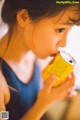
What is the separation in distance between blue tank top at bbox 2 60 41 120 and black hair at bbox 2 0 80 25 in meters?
0.20

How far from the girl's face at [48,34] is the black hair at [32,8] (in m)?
0.03

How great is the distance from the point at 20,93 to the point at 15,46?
0.66 feet

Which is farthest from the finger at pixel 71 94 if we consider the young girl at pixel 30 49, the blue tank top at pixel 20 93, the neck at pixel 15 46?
the neck at pixel 15 46

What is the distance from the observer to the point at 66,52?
1247mm

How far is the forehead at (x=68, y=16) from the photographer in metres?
1.24

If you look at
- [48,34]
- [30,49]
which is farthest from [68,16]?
[30,49]

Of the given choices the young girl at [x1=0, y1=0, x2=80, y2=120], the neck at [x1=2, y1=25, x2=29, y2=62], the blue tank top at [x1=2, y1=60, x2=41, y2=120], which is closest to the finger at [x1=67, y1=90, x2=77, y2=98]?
the young girl at [x1=0, y1=0, x2=80, y2=120]

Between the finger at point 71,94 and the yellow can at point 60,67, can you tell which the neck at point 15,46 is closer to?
the yellow can at point 60,67

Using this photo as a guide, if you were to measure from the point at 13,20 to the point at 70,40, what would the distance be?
258mm

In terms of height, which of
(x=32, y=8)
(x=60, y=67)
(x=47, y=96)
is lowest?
(x=47, y=96)

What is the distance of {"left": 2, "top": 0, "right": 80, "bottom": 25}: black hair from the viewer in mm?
1243

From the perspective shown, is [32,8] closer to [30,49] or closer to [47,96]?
[30,49]

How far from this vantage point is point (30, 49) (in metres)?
1.26

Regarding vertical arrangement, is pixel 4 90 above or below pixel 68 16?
below
